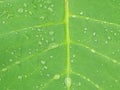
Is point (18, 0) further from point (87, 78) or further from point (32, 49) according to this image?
point (87, 78)

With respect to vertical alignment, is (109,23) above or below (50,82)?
above

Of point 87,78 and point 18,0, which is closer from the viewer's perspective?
point 87,78

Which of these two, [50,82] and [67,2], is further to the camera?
[67,2]

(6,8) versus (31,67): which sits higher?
(6,8)

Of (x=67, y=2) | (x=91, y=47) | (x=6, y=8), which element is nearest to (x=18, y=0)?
(x=6, y=8)

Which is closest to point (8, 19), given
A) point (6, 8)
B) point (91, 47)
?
point (6, 8)

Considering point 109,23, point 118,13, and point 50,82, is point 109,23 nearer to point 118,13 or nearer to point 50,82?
point 118,13
